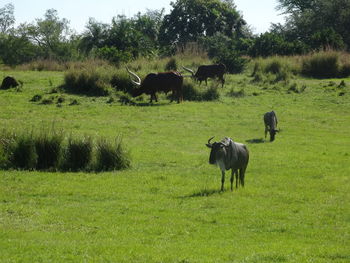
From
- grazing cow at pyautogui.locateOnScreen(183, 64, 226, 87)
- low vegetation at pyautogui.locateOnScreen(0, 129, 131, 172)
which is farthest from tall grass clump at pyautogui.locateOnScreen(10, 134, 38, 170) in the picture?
grazing cow at pyautogui.locateOnScreen(183, 64, 226, 87)

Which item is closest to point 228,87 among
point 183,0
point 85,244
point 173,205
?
point 173,205

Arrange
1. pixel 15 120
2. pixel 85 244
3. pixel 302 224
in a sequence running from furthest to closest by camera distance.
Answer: pixel 15 120, pixel 302 224, pixel 85 244

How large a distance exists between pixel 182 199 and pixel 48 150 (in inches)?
215

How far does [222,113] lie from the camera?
29797 mm

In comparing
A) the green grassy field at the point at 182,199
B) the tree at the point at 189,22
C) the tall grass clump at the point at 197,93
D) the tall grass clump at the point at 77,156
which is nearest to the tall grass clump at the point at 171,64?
the tall grass clump at the point at 197,93

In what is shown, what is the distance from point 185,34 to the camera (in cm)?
7456

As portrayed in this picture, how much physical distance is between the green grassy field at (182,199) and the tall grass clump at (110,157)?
48cm

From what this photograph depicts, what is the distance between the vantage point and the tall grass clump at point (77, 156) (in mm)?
18203

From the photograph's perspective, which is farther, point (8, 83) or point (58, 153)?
point (8, 83)

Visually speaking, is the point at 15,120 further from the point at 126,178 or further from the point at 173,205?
the point at 173,205

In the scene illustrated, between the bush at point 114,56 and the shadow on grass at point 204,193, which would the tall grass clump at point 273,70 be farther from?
the shadow on grass at point 204,193

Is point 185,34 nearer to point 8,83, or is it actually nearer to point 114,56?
point 114,56

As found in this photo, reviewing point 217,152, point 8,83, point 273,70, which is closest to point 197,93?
point 8,83

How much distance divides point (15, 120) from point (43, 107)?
3.50m
